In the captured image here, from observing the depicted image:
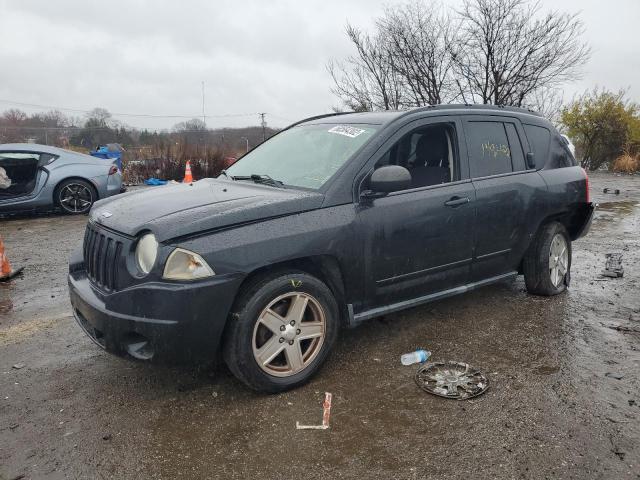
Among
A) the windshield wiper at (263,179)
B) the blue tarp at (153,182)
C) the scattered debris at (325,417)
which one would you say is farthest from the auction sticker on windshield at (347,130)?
the blue tarp at (153,182)

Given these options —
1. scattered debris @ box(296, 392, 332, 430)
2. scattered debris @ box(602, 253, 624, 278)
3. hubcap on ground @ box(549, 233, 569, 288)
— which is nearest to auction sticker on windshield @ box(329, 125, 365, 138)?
scattered debris @ box(296, 392, 332, 430)

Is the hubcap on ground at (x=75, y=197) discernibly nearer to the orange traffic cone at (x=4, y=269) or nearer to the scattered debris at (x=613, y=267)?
the orange traffic cone at (x=4, y=269)

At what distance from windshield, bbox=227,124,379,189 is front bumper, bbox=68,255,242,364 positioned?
1080mm

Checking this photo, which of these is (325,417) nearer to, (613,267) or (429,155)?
(429,155)

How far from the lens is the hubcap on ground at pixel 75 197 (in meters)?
9.76

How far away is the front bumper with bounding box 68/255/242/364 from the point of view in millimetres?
2727

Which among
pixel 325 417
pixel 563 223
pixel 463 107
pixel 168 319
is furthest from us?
pixel 563 223

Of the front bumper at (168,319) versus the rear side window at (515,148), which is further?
the rear side window at (515,148)

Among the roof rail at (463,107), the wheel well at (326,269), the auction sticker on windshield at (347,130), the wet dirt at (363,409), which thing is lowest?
the wet dirt at (363,409)

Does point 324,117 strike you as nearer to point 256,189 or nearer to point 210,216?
point 256,189

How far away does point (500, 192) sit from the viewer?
4.19m

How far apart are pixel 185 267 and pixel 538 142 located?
144 inches

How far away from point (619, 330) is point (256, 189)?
10.4 ft

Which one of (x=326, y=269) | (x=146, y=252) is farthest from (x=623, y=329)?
(x=146, y=252)
